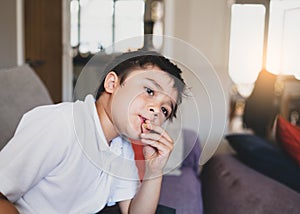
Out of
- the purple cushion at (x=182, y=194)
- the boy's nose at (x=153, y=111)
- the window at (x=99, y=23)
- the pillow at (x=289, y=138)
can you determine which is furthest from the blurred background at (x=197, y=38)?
the purple cushion at (x=182, y=194)

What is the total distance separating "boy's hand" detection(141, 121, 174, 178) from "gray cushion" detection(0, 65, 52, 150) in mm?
403

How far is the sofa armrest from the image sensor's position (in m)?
0.96

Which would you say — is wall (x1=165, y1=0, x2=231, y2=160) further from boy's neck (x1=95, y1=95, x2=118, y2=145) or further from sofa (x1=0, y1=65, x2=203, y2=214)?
boy's neck (x1=95, y1=95, x2=118, y2=145)

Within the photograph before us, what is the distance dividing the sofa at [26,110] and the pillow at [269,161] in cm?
26

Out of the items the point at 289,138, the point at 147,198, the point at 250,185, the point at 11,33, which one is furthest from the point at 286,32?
the point at 11,33

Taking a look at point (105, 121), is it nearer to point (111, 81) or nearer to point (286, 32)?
point (111, 81)

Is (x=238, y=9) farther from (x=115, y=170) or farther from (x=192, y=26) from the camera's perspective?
(x=115, y=170)

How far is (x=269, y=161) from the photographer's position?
4.08 feet

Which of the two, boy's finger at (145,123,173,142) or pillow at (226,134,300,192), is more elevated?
boy's finger at (145,123,173,142)

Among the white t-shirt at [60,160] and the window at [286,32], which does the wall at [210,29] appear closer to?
the window at [286,32]

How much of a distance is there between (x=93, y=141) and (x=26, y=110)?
1.37 ft

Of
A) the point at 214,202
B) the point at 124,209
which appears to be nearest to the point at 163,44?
the point at 124,209

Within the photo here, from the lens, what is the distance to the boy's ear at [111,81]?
1.79ft

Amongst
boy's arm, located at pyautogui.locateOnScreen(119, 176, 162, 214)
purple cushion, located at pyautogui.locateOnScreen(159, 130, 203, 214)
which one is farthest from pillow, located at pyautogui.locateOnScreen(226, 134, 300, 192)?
boy's arm, located at pyautogui.locateOnScreen(119, 176, 162, 214)
